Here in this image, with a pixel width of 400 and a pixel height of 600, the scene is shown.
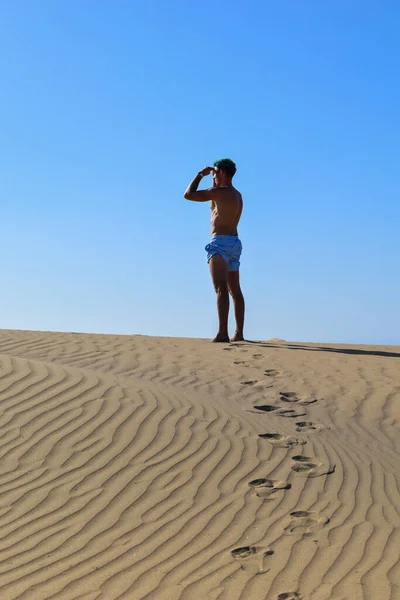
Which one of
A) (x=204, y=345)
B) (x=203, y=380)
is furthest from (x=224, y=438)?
(x=204, y=345)

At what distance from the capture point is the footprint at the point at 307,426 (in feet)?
21.2

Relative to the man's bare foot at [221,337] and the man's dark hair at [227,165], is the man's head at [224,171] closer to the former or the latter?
the man's dark hair at [227,165]

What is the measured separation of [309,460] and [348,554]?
1.42 m

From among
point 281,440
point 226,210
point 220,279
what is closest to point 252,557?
point 281,440

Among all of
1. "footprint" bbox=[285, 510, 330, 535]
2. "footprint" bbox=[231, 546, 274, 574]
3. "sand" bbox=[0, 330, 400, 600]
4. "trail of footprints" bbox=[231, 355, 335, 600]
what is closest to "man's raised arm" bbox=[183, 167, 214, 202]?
"sand" bbox=[0, 330, 400, 600]

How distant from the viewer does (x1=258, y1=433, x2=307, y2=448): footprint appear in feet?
19.8

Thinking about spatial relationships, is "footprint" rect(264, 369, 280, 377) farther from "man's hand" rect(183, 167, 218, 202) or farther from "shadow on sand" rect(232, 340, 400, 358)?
A: "man's hand" rect(183, 167, 218, 202)

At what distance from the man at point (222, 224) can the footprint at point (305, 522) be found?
473cm

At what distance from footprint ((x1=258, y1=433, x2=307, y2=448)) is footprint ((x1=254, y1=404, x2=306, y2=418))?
1.84 feet

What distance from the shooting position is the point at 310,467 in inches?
222

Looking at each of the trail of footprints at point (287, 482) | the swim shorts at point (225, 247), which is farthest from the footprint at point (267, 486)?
the swim shorts at point (225, 247)

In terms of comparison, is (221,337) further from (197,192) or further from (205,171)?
(205,171)

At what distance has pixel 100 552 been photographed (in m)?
4.38

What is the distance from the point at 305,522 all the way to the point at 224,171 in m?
5.48
